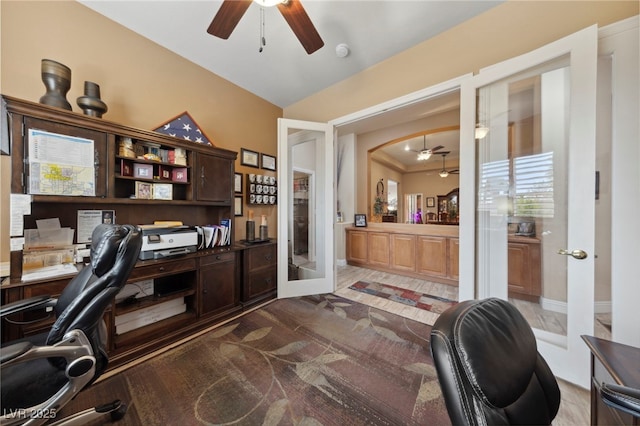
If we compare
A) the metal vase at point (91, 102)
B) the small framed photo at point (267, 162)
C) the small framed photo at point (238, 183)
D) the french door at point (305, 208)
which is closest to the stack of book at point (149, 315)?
the french door at point (305, 208)

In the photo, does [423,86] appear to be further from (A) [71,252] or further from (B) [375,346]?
(A) [71,252]

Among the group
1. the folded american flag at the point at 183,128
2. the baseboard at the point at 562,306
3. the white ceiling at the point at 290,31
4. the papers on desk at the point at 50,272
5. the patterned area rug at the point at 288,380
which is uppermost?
the white ceiling at the point at 290,31

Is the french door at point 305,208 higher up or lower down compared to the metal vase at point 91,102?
lower down

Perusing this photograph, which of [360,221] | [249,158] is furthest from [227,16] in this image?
[360,221]

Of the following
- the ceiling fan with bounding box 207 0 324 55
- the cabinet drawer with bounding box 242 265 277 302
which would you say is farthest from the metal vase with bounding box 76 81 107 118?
the cabinet drawer with bounding box 242 265 277 302

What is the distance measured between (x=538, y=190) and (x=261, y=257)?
284 centimetres

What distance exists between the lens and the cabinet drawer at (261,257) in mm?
2572

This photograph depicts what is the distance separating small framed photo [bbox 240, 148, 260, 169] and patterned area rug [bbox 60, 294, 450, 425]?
7.01 ft

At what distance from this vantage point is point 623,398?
63 cm

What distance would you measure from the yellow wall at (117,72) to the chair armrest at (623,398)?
3.18m

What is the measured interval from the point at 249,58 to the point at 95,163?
6.36ft

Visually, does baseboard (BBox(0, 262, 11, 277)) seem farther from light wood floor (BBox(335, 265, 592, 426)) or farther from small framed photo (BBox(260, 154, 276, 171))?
light wood floor (BBox(335, 265, 592, 426))

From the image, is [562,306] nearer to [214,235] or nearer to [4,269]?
[214,235]

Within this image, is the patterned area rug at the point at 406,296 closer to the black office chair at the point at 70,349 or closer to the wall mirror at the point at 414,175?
the wall mirror at the point at 414,175
